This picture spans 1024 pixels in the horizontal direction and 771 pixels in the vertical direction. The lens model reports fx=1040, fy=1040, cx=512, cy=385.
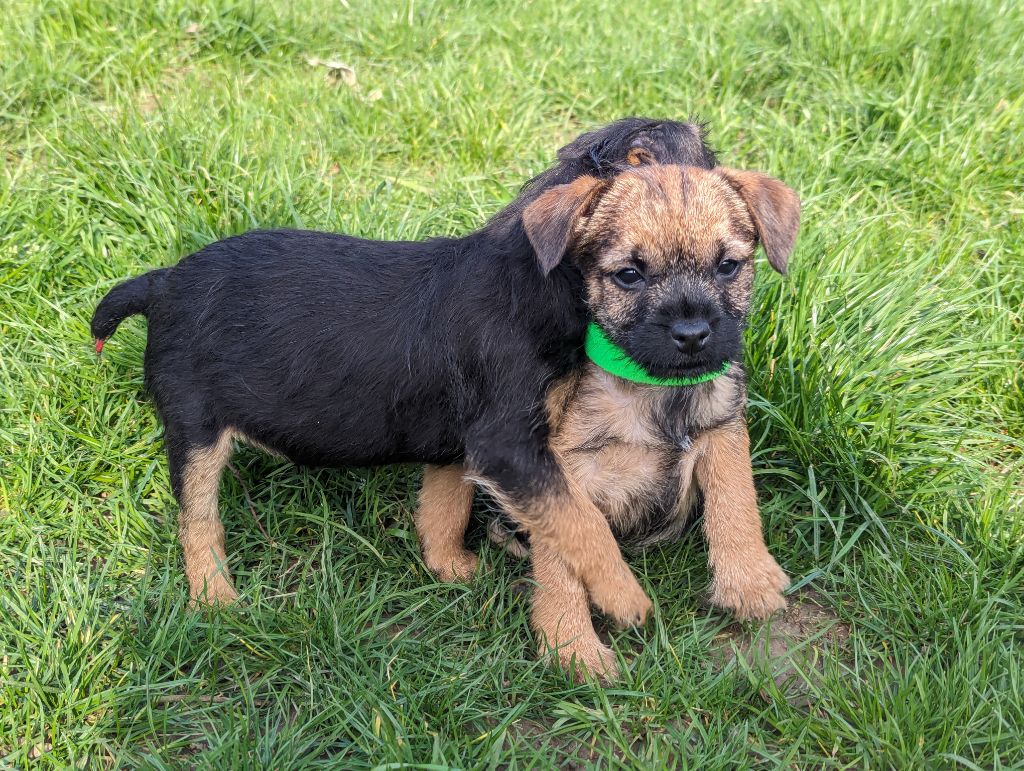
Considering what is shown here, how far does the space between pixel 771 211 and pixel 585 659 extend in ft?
5.34

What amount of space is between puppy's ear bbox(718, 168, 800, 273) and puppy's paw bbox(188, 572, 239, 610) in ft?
7.36

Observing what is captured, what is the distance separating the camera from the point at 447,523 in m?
4.02

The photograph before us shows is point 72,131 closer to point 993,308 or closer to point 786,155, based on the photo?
point 786,155

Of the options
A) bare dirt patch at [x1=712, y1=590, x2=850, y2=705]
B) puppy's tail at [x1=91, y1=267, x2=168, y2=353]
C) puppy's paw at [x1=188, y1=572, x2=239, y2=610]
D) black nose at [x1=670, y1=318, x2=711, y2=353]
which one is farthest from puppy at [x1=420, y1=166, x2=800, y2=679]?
puppy's tail at [x1=91, y1=267, x2=168, y2=353]

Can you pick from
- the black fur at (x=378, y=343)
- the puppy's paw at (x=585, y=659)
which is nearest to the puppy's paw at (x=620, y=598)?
the puppy's paw at (x=585, y=659)

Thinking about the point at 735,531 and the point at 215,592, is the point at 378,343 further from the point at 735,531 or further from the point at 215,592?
the point at 735,531

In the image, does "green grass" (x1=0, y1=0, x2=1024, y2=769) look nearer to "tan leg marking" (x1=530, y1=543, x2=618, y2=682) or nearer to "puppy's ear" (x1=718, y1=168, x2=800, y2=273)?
"tan leg marking" (x1=530, y1=543, x2=618, y2=682)

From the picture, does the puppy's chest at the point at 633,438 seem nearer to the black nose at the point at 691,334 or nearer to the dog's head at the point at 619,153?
the black nose at the point at 691,334

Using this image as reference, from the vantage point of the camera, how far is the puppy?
333 cm

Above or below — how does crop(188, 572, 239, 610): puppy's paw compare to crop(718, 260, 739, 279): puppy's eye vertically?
Result: below

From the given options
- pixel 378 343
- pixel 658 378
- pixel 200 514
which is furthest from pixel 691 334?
pixel 200 514

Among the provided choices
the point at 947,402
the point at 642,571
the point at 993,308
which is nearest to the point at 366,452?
the point at 642,571

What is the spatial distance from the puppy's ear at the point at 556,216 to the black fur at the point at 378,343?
204mm

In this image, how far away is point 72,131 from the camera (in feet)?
17.3
